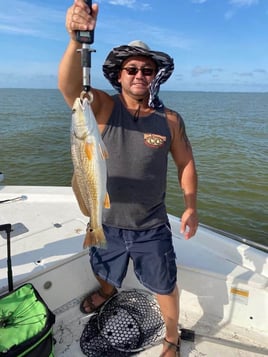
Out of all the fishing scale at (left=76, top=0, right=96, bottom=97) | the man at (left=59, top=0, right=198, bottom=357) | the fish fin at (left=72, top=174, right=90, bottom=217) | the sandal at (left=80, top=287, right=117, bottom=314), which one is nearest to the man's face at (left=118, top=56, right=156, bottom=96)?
the man at (left=59, top=0, right=198, bottom=357)

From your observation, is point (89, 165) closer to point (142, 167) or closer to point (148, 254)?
point (142, 167)

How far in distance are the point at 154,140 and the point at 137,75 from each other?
0.52 metres

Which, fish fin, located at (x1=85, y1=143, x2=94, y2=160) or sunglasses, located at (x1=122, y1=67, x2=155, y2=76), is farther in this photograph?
sunglasses, located at (x1=122, y1=67, x2=155, y2=76)

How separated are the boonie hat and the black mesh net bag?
2021 mm

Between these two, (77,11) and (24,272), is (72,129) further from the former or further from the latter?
(24,272)

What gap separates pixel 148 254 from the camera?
2547mm

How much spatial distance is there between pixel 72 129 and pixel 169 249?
4.24ft

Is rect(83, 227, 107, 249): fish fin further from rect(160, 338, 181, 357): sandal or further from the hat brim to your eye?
the hat brim

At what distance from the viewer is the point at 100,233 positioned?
2.27m

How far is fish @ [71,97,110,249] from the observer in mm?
1891

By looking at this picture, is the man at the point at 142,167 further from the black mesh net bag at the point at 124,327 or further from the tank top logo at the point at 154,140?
the black mesh net bag at the point at 124,327

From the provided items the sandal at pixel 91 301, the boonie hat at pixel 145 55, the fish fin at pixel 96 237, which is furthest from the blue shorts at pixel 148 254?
the boonie hat at pixel 145 55

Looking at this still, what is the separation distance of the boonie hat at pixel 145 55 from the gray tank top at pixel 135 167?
0.59 feet

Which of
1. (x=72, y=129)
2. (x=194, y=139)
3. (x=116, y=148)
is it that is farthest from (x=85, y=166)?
(x=194, y=139)
